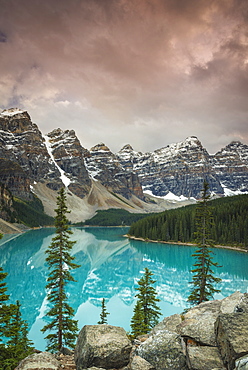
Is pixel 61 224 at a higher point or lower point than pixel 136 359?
higher

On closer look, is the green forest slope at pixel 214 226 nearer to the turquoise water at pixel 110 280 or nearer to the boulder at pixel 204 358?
the turquoise water at pixel 110 280

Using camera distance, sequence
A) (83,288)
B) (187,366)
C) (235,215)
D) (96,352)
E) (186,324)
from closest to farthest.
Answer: (187,366) → (96,352) → (186,324) → (83,288) → (235,215)

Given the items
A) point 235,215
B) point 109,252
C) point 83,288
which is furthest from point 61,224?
point 235,215

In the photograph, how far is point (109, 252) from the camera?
89.4 meters

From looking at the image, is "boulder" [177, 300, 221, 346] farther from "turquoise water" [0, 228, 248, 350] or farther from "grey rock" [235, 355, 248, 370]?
"turquoise water" [0, 228, 248, 350]

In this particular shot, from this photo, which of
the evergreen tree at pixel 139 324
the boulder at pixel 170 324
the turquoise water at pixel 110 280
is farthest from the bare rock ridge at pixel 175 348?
the turquoise water at pixel 110 280

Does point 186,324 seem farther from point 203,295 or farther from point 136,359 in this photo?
point 203,295

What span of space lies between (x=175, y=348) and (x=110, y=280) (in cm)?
4649

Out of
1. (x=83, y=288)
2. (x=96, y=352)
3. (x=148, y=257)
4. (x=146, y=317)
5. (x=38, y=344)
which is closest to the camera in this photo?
(x=96, y=352)

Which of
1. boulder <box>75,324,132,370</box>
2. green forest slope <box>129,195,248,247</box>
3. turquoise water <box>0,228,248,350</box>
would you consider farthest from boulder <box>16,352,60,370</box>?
green forest slope <box>129,195,248,247</box>

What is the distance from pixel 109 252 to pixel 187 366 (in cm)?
8485

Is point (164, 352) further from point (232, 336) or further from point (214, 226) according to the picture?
point (214, 226)

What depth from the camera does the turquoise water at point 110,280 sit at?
3238 cm

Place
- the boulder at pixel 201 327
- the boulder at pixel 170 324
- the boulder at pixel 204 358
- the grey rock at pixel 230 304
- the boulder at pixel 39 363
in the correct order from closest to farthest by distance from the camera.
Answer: the boulder at pixel 204 358
the boulder at pixel 201 327
the boulder at pixel 39 363
the grey rock at pixel 230 304
the boulder at pixel 170 324
